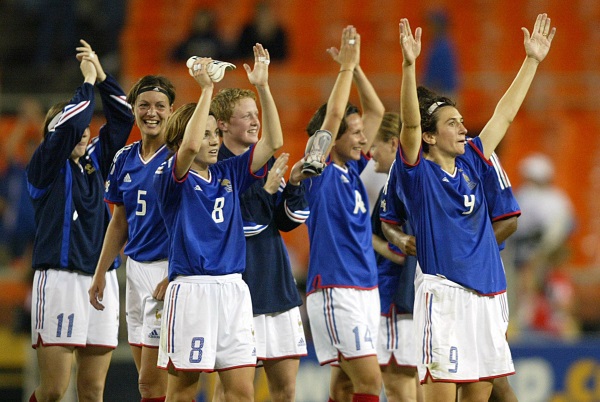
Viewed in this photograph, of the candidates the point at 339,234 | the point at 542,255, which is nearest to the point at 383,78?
the point at 542,255

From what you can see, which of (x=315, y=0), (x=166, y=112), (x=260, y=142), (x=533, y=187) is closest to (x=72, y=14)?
(x=315, y=0)

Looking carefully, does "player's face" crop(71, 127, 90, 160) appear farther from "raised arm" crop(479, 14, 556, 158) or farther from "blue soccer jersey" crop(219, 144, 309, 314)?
"raised arm" crop(479, 14, 556, 158)

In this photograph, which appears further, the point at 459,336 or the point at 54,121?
the point at 54,121

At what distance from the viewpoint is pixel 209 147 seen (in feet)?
17.8

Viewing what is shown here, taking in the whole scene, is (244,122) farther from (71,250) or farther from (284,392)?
(284,392)

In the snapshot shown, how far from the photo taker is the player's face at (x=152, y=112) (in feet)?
20.0

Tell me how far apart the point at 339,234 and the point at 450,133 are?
1123mm

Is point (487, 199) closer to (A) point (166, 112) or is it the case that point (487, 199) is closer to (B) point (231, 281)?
(B) point (231, 281)

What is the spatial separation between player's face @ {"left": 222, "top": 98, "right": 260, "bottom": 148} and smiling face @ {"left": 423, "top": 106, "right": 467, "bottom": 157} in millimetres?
1032

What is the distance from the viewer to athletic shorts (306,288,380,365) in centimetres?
619

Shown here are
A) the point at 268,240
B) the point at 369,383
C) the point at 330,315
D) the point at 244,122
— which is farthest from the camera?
the point at 330,315

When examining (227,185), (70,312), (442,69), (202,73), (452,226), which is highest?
(442,69)

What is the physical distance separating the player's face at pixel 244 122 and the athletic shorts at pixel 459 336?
1.36m

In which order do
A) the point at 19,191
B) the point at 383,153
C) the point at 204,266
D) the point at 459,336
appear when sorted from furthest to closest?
the point at 19,191 → the point at 383,153 → the point at 459,336 → the point at 204,266
